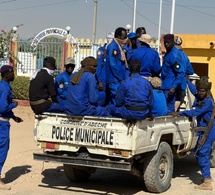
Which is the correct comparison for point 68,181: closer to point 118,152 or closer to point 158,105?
point 118,152

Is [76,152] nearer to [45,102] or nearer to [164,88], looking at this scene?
[45,102]

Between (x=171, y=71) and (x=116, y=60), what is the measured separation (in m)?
1.03

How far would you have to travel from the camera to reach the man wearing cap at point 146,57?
8312mm

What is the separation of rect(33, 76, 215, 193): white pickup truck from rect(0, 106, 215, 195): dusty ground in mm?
367

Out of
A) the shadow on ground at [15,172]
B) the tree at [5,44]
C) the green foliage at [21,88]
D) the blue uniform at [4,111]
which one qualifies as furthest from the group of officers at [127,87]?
the tree at [5,44]

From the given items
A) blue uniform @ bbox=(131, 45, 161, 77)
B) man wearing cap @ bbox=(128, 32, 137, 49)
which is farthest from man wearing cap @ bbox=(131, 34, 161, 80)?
man wearing cap @ bbox=(128, 32, 137, 49)

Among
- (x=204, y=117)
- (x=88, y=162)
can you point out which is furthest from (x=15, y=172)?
(x=204, y=117)

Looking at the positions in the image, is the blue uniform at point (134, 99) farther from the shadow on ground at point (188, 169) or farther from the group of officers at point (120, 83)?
the shadow on ground at point (188, 169)

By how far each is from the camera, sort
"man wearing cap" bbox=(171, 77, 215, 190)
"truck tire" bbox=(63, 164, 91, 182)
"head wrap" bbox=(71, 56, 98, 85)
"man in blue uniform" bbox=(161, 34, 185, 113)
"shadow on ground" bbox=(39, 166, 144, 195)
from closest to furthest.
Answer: "head wrap" bbox=(71, 56, 98, 85) < "shadow on ground" bbox=(39, 166, 144, 195) < "man wearing cap" bbox=(171, 77, 215, 190) < "truck tire" bbox=(63, 164, 91, 182) < "man in blue uniform" bbox=(161, 34, 185, 113)

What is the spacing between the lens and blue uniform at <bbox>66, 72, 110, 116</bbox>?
7227mm

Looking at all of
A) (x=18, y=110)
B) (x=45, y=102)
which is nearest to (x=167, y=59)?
(x=45, y=102)

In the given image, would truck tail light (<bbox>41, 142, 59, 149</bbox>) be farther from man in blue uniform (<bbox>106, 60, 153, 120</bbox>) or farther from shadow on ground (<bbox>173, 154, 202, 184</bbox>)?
shadow on ground (<bbox>173, 154, 202, 184</bbox>)

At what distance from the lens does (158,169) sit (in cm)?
731

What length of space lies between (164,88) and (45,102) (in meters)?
2.11
